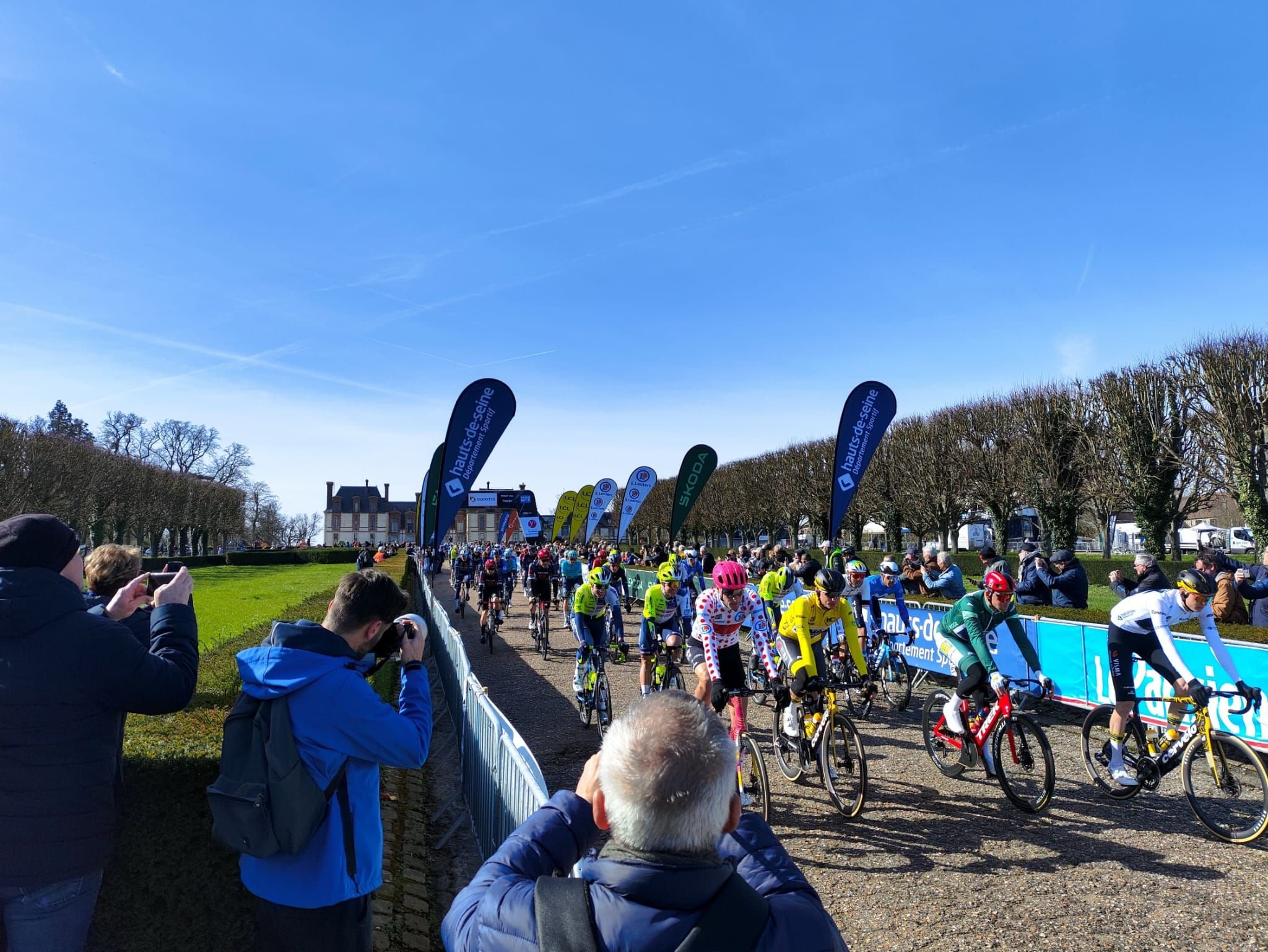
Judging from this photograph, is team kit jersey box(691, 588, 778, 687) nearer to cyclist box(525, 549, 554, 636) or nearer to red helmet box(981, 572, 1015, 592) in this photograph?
red helmet box(981, 572, 1015, 592)

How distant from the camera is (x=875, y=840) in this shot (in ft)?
18.4

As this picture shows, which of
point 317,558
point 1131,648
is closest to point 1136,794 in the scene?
point 1131,648

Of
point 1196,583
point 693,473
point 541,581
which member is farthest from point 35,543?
point 693,473

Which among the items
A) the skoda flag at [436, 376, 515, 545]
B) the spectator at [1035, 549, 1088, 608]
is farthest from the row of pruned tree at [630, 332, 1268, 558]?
the skoda flag at [436, 376, 515, 545]

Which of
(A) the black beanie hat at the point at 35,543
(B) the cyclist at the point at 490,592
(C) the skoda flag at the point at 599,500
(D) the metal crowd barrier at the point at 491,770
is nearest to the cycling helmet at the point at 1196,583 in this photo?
Answer: (D) the metal crowd barrier at the point at 491,770

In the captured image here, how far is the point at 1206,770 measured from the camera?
226 inches

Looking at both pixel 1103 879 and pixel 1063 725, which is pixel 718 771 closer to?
pixel 1103 879

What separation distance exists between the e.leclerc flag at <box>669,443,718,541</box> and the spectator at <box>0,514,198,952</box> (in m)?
20.6

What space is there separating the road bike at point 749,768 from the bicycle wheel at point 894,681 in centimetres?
452

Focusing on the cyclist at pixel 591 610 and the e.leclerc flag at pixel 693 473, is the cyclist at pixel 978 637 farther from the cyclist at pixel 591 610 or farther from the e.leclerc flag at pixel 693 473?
the e.leclerc flag at pixel 693 473

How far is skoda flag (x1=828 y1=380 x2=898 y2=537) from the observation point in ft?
49.0

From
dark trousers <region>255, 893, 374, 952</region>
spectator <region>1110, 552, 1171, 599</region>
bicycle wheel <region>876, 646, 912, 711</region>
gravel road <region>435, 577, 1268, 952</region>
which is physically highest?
spectator <region>1110, 552, 1171, 599</region>

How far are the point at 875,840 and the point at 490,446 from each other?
8.14 m

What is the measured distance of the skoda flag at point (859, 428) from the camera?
14.9 meters
